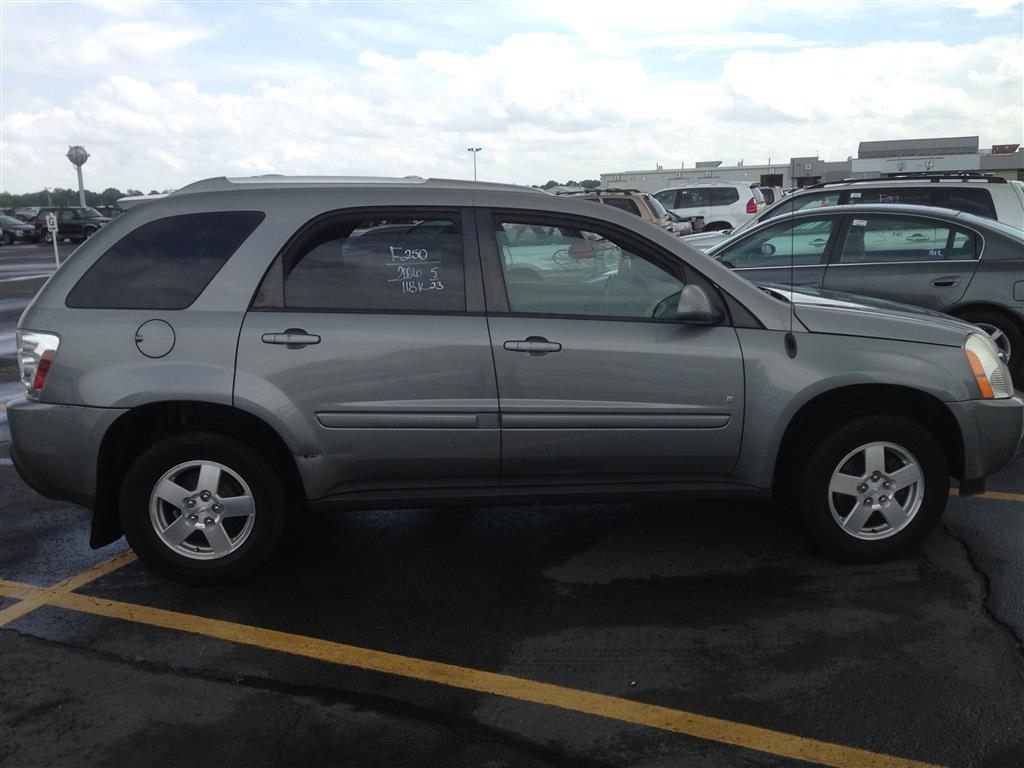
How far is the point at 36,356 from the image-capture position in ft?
13.7

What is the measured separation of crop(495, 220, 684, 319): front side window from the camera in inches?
170

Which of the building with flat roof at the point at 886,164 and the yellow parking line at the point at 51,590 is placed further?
the building with flat roof at the point at 886,164

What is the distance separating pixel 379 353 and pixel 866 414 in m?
2.26

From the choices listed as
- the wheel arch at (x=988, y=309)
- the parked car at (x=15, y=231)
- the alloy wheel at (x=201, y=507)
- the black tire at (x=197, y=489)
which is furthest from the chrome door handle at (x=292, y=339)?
the parked car at (x=15, y=231)

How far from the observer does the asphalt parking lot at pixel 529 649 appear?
3090mm

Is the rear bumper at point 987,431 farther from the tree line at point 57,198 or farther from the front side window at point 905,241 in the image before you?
the tree line at point 57,198

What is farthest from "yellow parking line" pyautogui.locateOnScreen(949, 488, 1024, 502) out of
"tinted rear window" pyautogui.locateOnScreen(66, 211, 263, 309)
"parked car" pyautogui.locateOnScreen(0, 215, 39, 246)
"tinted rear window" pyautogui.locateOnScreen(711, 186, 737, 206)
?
"parked car" pyautogui.locateOnScreen(0, 215, 39, 246)

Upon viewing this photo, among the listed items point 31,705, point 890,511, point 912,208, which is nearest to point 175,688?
point 31,705

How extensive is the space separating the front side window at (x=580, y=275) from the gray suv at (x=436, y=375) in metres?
0.01

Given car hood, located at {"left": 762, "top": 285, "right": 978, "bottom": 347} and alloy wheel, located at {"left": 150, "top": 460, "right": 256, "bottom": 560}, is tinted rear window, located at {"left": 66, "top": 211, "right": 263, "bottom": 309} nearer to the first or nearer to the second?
alloy wheel, located at {"left": 150, "top": 460, "right": 256, "bottom": 560}

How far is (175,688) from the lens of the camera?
3.48m

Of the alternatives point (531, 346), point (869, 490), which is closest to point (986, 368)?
point (869, 490)

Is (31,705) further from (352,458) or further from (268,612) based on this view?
(352,458)

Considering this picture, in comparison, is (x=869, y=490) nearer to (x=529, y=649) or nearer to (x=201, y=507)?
(x=529, y=649)
